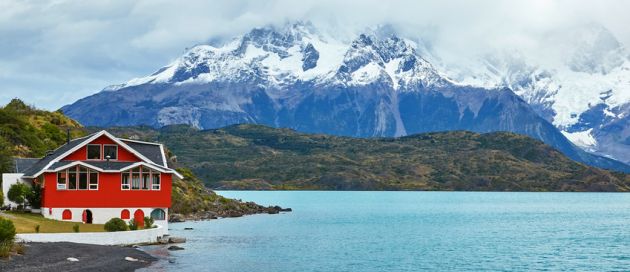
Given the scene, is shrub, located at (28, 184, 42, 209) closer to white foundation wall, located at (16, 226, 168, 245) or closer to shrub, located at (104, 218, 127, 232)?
shrub, located at (104, 218, 127, 232)

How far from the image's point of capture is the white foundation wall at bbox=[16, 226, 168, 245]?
66.6m


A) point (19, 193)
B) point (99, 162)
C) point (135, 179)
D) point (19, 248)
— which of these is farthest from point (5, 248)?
point (19, 193)

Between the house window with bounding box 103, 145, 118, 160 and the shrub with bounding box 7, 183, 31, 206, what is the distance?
840cm

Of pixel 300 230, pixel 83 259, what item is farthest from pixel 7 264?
pixel 300 230

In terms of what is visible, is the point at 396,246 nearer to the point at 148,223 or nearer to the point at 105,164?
the point at 148,223

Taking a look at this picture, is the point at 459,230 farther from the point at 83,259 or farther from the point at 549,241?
the point at 83,259

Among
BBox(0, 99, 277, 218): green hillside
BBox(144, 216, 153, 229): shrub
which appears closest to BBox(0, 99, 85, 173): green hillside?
BBox(0, 99, 277, 218): green hillside

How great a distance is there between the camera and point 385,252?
87.7 meters

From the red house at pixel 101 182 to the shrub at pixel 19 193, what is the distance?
57.5 inches

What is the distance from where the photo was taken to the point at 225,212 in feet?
500

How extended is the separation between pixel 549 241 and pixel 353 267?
128 ft

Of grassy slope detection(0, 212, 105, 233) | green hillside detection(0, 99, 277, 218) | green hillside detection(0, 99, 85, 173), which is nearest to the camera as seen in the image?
grassy slope detection(0, 212, 105, 233)

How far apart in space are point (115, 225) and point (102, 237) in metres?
3.69

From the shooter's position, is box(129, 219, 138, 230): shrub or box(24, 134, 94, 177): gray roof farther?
box(24, 134, 94, 177): gray roof
